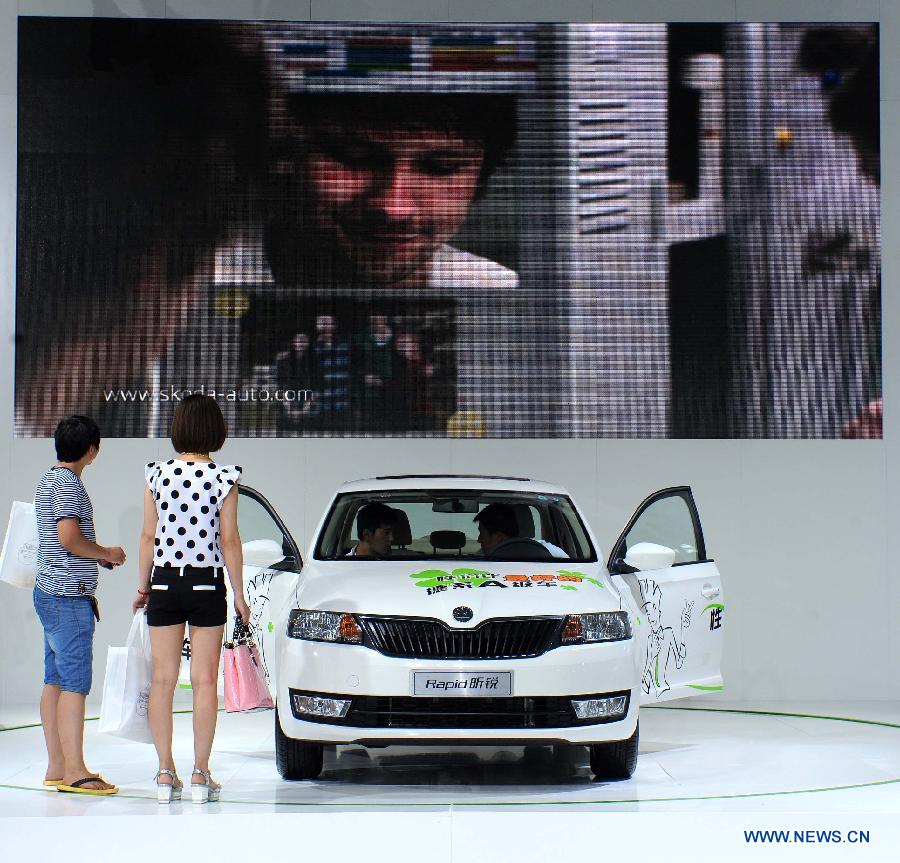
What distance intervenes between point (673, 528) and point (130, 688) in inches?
163

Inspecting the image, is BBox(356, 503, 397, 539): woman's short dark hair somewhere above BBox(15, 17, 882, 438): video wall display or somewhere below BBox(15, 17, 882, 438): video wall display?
below

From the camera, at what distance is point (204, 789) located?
16.4ft

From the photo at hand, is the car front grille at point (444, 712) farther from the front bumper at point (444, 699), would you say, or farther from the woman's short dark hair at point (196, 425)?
the woman's short dark hair at point (196, 425)

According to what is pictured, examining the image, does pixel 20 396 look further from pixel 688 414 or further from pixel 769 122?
pixel 769 122

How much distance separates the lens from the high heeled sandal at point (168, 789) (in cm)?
498

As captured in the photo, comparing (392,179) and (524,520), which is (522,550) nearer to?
(524,520)

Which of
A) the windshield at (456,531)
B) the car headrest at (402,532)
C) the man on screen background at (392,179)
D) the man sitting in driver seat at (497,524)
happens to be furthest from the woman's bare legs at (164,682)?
the man on screen background at (392,179)

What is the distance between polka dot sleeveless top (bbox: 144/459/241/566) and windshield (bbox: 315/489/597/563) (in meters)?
0.93

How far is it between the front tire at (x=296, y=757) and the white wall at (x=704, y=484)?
3.12m

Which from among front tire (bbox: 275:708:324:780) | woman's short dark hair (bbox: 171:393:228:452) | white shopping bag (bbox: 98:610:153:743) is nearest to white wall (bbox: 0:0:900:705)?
front tire (bbox: 275:708:324:780)

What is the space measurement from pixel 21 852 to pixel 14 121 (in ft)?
18.5

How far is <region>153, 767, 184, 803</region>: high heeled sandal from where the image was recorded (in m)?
4.98

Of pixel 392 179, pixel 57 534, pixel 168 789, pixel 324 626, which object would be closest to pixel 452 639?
pixel 324 626

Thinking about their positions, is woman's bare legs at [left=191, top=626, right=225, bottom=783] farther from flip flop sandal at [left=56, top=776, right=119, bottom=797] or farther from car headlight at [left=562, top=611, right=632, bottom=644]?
car headlight at [left=562, top=611, right=632, bottom=644]
